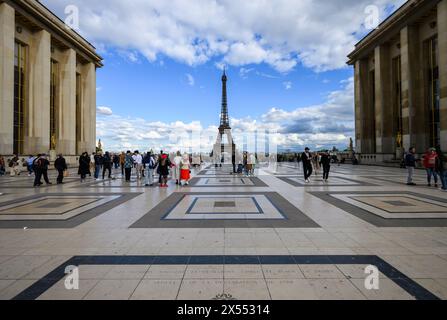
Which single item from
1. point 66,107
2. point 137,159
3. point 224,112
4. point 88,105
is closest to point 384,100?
point 137,159

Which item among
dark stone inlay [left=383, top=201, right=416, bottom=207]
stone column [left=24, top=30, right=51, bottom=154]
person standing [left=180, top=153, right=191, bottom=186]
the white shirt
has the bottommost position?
dark stone inlay [left=383, top=201, right=416, bottom=207]

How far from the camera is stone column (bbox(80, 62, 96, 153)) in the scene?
1821 inches

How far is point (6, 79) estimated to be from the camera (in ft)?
89.8

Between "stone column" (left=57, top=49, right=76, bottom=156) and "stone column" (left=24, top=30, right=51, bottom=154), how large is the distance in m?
5.14

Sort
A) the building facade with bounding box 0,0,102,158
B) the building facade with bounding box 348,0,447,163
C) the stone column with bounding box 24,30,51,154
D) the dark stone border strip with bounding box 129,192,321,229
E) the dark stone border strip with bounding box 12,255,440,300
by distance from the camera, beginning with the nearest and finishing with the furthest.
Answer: the dark stone border strip with bounding box 12,255,440,300 < the dark stone border strip with bounding box 129,192,321,229 < the building facade with bounding box 0,0,102,158 < the building facade with bounding box 348,0,447,163 < the stone column with bounding box 24,30,51,154

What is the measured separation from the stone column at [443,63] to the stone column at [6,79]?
39.9 meters

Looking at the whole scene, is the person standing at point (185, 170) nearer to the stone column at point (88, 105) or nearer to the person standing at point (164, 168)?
the person standing at point (164, 168)

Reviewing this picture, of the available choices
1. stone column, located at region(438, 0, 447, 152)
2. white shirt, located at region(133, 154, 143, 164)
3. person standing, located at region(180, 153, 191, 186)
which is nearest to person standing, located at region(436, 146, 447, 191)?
person standing, located at region(180, 153, 191, 186)

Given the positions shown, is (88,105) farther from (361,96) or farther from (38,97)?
(361,96)

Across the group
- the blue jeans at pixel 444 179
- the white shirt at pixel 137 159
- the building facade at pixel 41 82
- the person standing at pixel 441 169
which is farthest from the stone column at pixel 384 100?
the building facade at pixel 41 82

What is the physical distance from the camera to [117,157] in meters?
34.2

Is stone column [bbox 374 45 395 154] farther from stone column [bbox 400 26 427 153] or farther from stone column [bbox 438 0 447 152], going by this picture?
stone column [bbox 438 0 447 152]

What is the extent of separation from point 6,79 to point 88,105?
1937 cm
